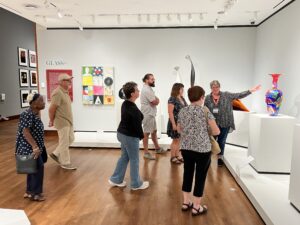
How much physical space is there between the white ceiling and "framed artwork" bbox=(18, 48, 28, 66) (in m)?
4.58

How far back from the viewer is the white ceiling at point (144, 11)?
4.61m

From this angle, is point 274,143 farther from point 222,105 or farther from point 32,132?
point 32,132

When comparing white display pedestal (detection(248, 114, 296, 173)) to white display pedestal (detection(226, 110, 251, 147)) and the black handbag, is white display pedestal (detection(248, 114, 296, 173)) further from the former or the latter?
the black handbag

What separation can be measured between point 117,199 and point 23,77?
8.95m

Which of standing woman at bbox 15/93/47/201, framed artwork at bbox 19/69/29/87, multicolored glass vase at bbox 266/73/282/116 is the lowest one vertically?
standing woman at bbox 15/93/47/201

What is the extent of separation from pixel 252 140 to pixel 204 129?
1802 millimetres

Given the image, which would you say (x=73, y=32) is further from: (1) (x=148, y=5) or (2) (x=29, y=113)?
(2) (x=29, y=113)

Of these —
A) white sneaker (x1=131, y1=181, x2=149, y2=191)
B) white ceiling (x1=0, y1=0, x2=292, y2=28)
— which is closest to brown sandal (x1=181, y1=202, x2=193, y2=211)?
white sneaker (x1=131, y1=181, x2=149, y2=191)

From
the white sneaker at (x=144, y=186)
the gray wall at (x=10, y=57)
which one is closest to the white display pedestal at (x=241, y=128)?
the white sneaker at (x=144, y=186)

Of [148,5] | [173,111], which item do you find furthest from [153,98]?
[148,5]

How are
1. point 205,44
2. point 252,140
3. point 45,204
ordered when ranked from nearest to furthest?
1. point 45,204
2. point 252,140
3. point 205,44

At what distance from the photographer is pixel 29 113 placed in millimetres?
2932

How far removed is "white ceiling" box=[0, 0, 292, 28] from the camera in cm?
461

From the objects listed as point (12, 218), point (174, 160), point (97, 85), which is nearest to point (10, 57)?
point (97, 85)
